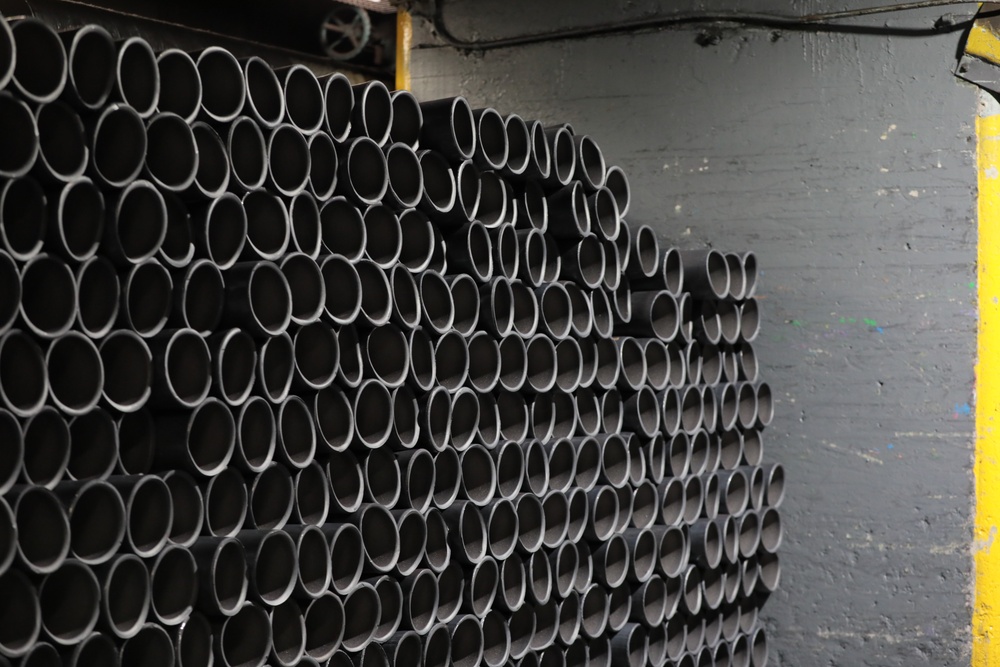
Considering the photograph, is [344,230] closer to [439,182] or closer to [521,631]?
[439,182]

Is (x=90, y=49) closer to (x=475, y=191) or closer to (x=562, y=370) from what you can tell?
(x=475, y=191)

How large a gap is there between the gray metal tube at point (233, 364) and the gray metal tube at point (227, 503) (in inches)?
5.1

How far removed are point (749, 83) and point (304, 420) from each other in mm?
2259

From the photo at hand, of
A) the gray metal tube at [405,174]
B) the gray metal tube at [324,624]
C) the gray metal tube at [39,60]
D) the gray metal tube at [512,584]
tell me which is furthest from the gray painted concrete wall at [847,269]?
the gray metal tube at [39,60]

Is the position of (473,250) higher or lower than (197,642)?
higher

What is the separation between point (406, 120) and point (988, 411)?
2.14 meters

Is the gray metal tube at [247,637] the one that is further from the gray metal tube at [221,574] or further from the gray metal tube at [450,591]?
the gray metal tube at [450,591]

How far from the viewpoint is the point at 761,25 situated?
3.60 meters

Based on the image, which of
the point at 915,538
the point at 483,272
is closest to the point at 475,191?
the point at 483,272

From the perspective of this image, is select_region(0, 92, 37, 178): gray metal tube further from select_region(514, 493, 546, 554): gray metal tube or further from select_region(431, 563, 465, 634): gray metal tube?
select_region(514, 493, 546, 554): gray metal tube

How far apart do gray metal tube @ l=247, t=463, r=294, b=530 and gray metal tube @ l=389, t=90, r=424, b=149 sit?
0.76m

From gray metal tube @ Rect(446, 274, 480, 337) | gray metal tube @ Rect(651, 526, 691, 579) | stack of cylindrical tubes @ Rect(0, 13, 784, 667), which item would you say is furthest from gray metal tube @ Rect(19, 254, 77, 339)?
gray metal tube @ Rect(651, 526, 691, 579)

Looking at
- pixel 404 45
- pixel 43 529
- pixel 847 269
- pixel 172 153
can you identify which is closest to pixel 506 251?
pixel 172 153

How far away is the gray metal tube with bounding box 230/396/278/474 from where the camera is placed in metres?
1.88
